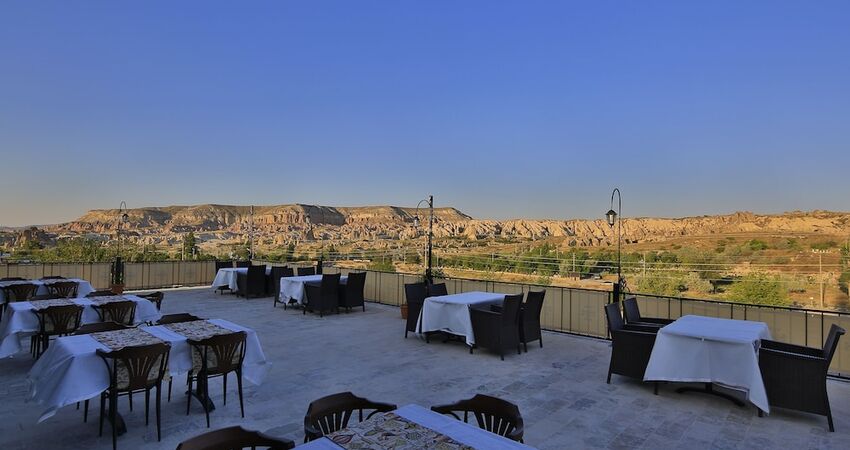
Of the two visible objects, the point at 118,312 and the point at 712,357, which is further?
the point at 118,312

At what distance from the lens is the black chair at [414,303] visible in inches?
279

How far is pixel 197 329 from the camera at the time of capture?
3998mm

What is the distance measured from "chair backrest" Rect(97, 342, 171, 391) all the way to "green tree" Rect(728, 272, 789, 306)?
25624mm

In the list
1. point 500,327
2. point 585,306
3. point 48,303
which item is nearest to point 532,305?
point 500,327

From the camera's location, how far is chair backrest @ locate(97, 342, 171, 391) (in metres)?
3.11

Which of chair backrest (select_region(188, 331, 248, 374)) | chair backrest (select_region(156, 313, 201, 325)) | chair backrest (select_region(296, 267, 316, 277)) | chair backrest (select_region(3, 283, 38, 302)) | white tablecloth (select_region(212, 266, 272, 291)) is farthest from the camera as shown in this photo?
white tablecloth (select_region(212, 266, 272, 291))

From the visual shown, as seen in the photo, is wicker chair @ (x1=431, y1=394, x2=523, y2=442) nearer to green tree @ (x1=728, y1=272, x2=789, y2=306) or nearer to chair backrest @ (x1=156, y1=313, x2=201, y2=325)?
chair backrest @ (x1=156, y1=313, x2=201, y2=325)

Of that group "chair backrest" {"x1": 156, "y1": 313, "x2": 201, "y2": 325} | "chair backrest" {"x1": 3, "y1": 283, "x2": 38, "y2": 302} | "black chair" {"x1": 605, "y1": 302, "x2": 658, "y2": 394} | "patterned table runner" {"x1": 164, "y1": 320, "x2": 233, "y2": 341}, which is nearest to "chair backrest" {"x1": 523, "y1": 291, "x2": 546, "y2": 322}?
"black chair" {"x1": 605, "y1": 302, "x2": 658, "y2": 394}

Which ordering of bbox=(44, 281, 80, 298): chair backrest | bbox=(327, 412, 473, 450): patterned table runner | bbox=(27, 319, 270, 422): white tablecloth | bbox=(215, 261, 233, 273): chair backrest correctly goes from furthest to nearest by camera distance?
1. bbox=(215, 261, 233, 273): chair backrest
2. bbox=(44, 281, 80, 298): chair backrest
3. bbox=(27, 319, 270, 422): white tablecloth
4. bbox=(327, 412, 473, 450): patterned table runner

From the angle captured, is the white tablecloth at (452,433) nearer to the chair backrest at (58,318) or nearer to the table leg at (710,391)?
the table leg at (710,391)

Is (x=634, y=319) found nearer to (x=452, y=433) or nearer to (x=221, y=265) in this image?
(x=452, y=433)

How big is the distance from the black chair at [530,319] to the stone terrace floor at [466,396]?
197mm

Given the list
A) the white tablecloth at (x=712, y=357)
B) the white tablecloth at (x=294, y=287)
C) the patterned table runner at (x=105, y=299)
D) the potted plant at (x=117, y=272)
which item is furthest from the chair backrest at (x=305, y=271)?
the white tablecloth at (x=712, y=357)

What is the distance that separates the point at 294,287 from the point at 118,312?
437 cm
